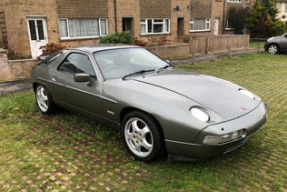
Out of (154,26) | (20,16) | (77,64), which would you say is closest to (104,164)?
(77,64)

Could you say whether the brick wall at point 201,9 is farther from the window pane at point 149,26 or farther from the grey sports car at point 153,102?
the grey sports car at point 153,102

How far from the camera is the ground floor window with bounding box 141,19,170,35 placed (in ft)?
64.8

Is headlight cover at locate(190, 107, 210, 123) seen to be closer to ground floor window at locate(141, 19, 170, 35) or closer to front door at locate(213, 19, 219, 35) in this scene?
ground floor window at locate(141, 19, 170, 35)

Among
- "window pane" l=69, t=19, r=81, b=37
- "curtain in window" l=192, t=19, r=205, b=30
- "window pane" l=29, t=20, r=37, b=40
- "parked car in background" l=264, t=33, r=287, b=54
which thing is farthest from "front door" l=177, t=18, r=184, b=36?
"window pane" l=29, t=20, r=37, b=40

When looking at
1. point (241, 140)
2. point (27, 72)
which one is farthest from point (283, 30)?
point (241, 140)

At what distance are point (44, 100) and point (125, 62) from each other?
2.21m

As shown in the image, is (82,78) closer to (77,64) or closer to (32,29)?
(77,64)

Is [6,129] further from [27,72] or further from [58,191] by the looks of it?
[27,72]

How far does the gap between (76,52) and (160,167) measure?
2656 mm

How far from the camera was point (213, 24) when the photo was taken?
1041 inches

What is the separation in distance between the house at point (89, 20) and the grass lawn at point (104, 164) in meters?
9.66

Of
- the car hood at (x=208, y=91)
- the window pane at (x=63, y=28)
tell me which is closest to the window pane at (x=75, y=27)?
the window pane at (x=63, y=28)

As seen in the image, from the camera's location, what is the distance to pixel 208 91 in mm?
3672

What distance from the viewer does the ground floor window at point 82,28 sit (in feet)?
50.4
